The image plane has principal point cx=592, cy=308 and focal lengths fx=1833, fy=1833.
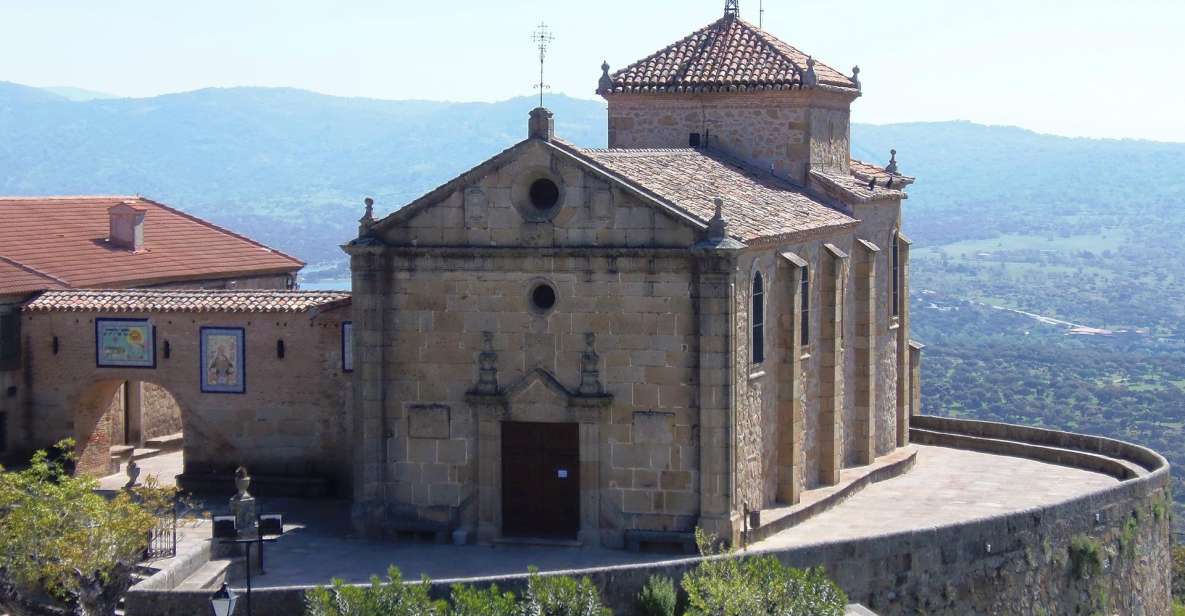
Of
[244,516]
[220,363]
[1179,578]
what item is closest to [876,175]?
[220,363]

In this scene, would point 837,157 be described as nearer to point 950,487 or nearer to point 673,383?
point 950,487

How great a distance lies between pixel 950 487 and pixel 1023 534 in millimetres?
6255

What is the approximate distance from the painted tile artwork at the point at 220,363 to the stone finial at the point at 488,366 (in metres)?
6.99

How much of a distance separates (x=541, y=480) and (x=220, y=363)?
8465mm

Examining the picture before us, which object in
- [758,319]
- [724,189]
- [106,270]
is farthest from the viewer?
[106,270]

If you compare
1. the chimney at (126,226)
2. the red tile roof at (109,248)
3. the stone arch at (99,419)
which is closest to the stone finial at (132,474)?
the stone arch at (99,419)

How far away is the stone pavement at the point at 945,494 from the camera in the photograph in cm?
3391

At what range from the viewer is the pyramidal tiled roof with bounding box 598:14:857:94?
40.8 m

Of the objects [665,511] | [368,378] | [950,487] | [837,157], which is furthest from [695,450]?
[837,157]

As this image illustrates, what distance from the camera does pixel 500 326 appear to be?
3253 cm

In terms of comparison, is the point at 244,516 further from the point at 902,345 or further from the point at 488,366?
the point at 902,345

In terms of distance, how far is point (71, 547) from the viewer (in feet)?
87.5

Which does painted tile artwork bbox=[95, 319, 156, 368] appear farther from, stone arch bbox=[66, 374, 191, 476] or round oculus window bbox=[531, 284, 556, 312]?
round oculus window bbox=[531, 284, 556, 312]

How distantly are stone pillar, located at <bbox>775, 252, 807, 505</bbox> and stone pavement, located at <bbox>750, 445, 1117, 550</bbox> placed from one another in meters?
0.90
